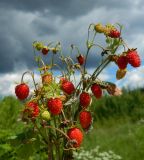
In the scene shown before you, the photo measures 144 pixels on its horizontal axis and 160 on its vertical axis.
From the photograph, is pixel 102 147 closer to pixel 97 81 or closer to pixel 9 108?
pixel 9 108

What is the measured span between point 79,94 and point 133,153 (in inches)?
319

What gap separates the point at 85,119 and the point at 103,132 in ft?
42.0

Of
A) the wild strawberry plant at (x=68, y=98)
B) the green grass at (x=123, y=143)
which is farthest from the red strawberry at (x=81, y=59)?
the green grass at (x=123, y=143)

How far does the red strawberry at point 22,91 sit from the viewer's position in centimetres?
290

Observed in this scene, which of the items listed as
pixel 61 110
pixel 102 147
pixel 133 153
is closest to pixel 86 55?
pixel 61 110

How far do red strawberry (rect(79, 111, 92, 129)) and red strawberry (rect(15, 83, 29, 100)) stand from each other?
327 millimetres

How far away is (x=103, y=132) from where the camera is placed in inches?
610

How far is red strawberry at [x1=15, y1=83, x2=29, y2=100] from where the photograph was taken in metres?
2.90

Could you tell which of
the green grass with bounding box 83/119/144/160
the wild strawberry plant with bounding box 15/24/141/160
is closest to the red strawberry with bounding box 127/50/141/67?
the wild strawberry plant with bounding box 15/24/141/160

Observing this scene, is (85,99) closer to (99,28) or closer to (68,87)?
(68,87)

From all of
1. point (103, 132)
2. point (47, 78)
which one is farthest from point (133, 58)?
point (103, 132)

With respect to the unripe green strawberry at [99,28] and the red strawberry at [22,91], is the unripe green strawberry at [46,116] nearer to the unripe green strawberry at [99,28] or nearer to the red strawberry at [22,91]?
the red strawberry at [22,91]

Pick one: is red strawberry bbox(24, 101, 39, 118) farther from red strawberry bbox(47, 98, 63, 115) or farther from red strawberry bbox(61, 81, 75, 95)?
red strawberry bbox(61, 81, 75, 95)

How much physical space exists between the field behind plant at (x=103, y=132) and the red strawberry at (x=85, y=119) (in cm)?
9
